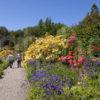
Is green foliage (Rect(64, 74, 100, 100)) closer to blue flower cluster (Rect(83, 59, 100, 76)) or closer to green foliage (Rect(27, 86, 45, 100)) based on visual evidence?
green foliage (Rect(27, 86, 45, 100))

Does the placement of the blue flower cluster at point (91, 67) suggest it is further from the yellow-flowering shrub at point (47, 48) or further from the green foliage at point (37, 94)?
the yellow-flowering shrub at point (47, 48)

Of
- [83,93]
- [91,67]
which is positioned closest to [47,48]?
[91,67]

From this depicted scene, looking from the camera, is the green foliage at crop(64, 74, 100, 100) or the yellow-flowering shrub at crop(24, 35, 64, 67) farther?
the yellow-flowering shrub at crop(24, 35, 64, 67)

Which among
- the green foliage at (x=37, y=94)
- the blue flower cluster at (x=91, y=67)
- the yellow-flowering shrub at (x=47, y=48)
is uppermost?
the yellow-flowering shrub at (x=47, y=48)

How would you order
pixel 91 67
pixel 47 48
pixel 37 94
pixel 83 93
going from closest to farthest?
pixel 83 93 < pixel 37 94 < pixel 91 67 < pixel 47 48

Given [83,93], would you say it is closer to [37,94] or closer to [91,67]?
[37,94]

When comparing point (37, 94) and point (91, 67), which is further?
point (91, 67)

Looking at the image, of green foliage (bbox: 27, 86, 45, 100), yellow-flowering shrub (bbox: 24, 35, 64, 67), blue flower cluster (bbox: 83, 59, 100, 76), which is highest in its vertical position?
yellow-flowering shrub (bbox: 24, 35, 64, 67)

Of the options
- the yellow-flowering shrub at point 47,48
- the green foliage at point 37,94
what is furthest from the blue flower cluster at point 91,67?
the yellow-flowering shrub at point 47,48

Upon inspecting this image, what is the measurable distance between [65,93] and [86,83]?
210 cm

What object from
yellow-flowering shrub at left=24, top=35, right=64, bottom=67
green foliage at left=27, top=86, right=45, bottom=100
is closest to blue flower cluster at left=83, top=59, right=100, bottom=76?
green foliage at left=27, top=86, right=45, bottom=100

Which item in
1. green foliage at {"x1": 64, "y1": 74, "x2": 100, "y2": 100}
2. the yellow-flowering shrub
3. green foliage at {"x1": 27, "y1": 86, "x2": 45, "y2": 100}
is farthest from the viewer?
the yellow-flowering shrub

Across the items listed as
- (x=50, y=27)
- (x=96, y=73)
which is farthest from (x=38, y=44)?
(x=50, y=27)

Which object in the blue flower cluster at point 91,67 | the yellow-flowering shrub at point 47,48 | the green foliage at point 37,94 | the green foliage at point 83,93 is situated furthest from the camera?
the yellow-flowering shrub at point 47,48
